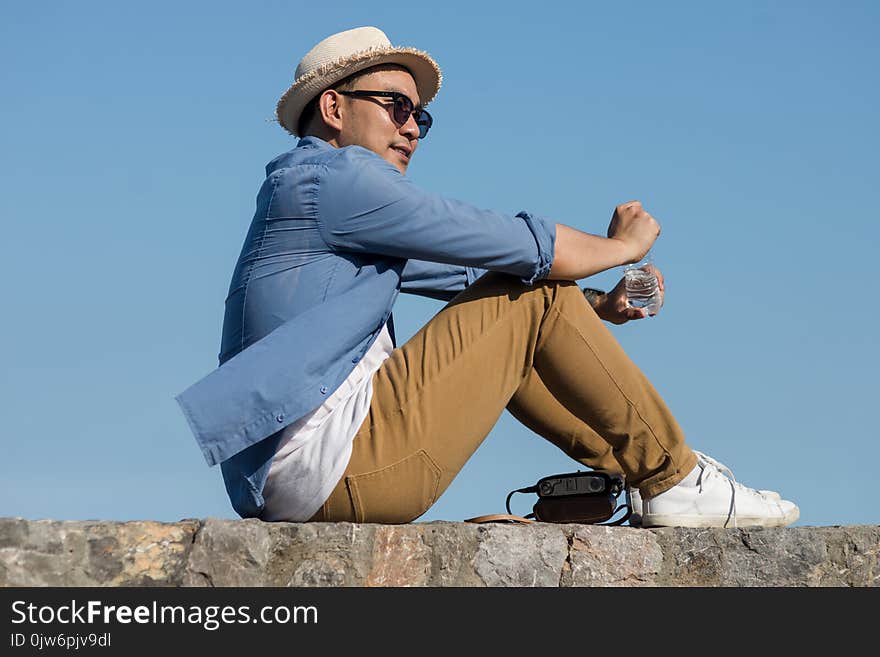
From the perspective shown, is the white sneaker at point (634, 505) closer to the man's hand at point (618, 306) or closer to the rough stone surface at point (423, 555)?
the rough stone surface at point (423, 555)

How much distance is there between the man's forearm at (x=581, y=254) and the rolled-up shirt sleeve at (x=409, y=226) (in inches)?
2.4

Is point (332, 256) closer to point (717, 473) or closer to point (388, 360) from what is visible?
point (388, 360)

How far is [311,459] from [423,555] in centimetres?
45

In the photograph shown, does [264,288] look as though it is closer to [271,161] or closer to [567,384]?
[271,161]

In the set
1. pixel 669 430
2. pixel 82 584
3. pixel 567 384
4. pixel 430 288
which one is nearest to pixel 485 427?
pixel 567 384

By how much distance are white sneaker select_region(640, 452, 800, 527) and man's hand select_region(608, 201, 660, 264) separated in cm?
77

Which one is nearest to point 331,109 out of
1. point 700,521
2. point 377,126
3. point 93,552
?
point 377,126

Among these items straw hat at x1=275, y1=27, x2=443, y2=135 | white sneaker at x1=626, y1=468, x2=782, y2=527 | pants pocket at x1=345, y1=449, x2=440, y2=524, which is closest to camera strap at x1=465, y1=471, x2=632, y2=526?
white sneaker at x1=626, y1=468, x2=782, y2=527

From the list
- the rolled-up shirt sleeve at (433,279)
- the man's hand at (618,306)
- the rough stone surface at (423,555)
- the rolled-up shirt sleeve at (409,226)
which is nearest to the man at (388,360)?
the rolled-up shirt sleeve at (409,226)

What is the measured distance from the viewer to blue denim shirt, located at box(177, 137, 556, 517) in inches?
151

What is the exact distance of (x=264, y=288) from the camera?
398cm
